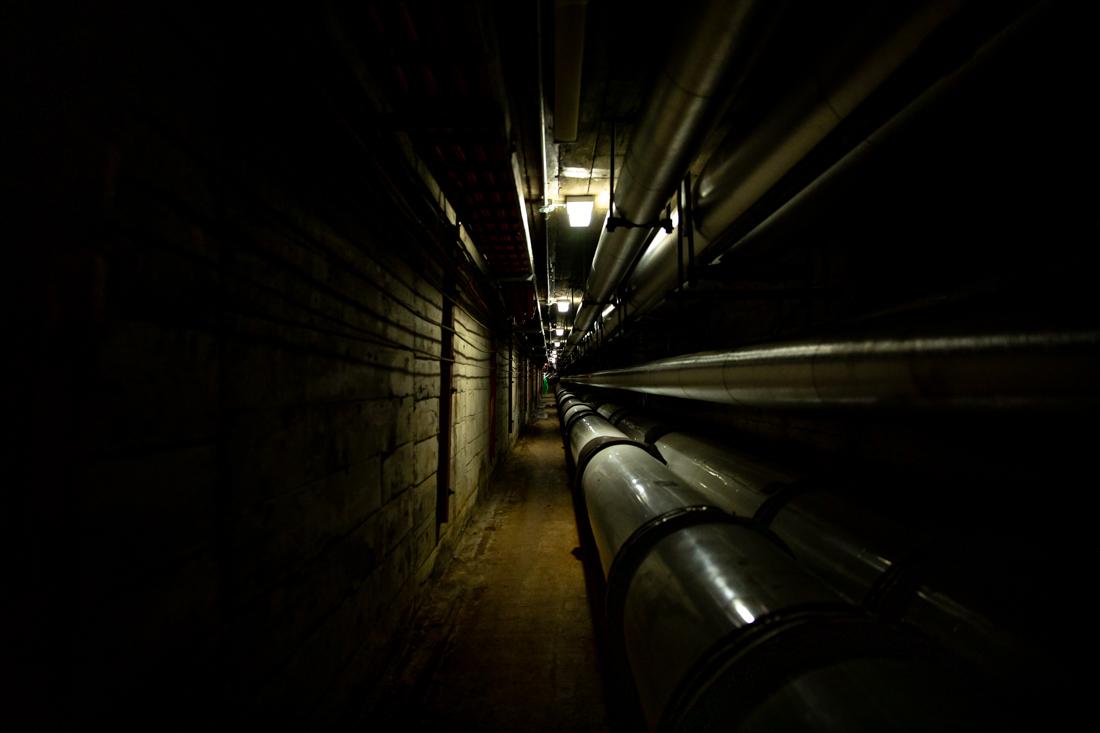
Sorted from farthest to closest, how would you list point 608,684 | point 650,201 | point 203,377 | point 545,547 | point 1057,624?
point 545,547 < point 650,201 < point 608,684 < point 203,377 < point 1057,624

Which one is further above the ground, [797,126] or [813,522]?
[797,126]

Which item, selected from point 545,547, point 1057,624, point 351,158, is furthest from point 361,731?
point 351,158

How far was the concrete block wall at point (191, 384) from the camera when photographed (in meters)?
0.70

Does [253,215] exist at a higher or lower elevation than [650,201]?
lower

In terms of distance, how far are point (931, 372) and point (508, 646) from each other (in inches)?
109

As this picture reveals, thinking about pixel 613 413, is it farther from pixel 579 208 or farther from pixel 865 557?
pixel 865 557

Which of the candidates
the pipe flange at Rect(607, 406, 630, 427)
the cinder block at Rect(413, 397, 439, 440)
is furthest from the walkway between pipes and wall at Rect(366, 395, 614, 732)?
the pipe flange at Rect(607, 406, 630, 427)

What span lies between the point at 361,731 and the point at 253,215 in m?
2.48

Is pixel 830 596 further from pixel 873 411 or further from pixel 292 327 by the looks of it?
pixel 292 327

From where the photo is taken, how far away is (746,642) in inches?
32.8

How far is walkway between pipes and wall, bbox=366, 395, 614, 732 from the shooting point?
2.04 metres

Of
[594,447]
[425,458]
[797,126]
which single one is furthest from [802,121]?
[425,458]

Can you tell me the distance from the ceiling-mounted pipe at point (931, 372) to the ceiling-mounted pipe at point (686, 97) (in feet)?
3.52

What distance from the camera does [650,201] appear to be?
2.42 m
